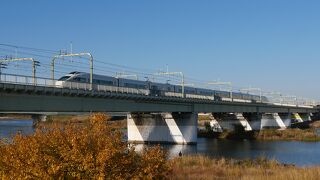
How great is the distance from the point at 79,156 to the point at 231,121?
104569 mm

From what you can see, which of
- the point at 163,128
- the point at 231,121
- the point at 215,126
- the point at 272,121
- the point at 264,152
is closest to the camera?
the point at 264,152

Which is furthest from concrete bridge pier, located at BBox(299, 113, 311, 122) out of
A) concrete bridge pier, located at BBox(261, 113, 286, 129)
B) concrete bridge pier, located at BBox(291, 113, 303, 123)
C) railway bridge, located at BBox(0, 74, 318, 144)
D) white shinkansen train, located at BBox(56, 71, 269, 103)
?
white shinkansen train, located at BBox(56, 71, 269, 103)

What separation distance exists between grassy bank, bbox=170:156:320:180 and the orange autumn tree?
3290mm

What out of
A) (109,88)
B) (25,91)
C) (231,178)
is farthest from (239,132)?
(231,178)

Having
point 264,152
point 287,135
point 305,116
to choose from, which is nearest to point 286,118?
point 305,116

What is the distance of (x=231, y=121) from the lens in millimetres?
118000

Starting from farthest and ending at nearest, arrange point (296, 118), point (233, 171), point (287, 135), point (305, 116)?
1. point (305, 116)
2. point (296, 118)
3. point (287, 135)
4. point (233, 171)

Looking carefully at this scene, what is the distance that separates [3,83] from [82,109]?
44.6 ft

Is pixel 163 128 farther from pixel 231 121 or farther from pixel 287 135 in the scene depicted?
pixel 231 121

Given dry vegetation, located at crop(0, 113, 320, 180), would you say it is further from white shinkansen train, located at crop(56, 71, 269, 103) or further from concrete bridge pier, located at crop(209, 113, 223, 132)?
concrete bridge pier, located at crop(209, 113, 223, 132)

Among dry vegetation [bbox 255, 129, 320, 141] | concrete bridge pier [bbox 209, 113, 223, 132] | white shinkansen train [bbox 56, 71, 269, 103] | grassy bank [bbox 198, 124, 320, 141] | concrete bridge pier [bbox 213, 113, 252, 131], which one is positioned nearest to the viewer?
white shinkansen train [bbox 56, 71, 269, 103]

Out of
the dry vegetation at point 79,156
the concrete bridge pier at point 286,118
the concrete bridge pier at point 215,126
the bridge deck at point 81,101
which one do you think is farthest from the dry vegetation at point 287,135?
the dry vegetation at point 79,156

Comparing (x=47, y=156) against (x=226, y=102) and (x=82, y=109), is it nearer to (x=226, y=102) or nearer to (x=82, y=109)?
(x=82, y=109)

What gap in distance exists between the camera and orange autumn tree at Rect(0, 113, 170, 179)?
50.5 ft
